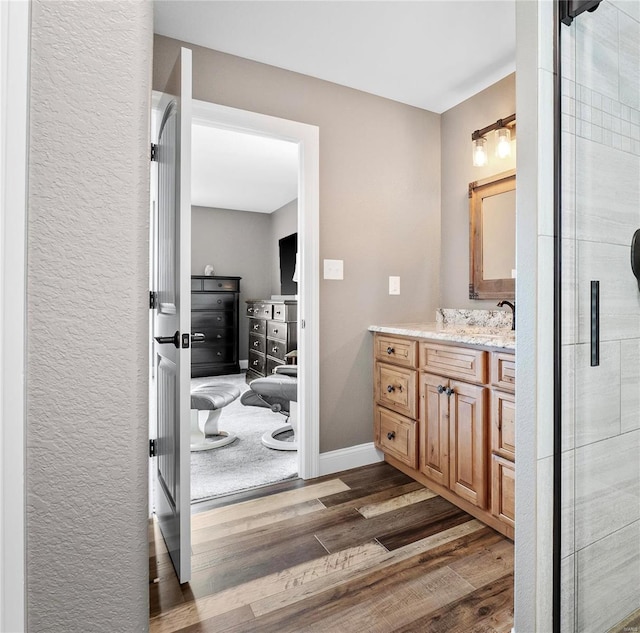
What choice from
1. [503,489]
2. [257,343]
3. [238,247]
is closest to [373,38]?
[503,489]

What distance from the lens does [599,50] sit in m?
1.15

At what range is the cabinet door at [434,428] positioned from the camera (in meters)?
2.12

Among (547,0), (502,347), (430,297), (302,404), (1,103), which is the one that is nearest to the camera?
(1,103)

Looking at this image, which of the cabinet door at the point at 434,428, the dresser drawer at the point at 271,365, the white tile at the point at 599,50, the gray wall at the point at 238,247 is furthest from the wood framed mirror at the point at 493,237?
the gray wall at the point at 238,247

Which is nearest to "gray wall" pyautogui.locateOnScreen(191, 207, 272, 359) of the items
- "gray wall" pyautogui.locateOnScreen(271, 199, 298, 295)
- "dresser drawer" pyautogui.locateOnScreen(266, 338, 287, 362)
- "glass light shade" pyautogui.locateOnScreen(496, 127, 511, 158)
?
"gray wall" pyautogui.locateOnScreen(271, 199, 298, 295)

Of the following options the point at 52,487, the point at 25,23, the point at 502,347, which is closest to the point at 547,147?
the point at 502,347

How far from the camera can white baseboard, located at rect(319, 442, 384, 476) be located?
8.27ft

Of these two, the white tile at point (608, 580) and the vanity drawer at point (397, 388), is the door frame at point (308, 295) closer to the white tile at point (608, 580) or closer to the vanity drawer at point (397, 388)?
the vanity drawer at point (397, 388)

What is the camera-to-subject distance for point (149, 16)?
0.69m

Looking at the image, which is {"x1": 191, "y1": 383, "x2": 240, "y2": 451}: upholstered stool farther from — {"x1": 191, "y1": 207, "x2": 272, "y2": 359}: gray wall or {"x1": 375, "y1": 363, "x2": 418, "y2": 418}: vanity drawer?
{"x1": 191, "y1": 207, "x2": 272, "y2": 359}: gray wall

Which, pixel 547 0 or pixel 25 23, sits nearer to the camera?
pixel 25 23

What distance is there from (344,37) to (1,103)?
202cm

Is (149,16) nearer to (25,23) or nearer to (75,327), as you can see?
(25,23)

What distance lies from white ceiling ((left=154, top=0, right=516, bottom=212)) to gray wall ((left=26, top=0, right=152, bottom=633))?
160 centimetres
